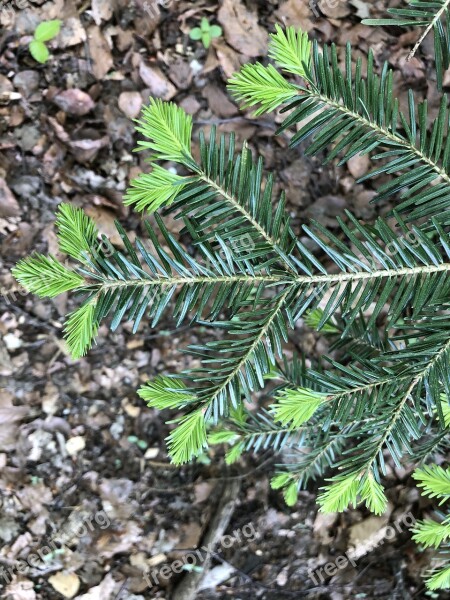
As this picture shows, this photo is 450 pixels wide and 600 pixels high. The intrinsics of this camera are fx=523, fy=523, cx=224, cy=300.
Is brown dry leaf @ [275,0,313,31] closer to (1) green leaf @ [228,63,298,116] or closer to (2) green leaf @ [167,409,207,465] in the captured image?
Answer: (1) green leaf @ [228,63,298,116]

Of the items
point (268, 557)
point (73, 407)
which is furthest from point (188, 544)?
point (73, 407)

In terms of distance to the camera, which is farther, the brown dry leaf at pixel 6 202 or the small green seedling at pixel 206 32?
the small green seedling at pixel 206 32

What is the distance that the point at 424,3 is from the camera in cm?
90

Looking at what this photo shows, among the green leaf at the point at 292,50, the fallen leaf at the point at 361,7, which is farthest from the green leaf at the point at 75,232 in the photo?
the fallen leaf at the point at 361,7

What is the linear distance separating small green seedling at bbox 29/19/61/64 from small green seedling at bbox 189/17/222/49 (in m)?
0.57

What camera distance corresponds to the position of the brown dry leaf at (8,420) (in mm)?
2043

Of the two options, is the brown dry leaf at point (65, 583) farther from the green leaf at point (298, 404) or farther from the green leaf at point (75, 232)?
the green leaf at point (75, 232)

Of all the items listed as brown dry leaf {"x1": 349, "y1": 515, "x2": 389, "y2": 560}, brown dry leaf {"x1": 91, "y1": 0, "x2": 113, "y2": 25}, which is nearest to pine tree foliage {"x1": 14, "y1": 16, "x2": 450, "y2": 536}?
brown dry leaf {"x1": 349, "y1": 515, "x2": 389, "y2": 560}

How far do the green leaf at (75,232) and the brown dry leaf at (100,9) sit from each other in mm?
1619

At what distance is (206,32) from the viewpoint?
2248mm

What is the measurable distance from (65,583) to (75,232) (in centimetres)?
159

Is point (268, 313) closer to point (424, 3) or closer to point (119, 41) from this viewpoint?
point (424, 3)

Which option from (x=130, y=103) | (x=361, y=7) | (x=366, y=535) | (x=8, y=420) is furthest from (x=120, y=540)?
(x=361, y=7)

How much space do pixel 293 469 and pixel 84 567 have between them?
1.02m
